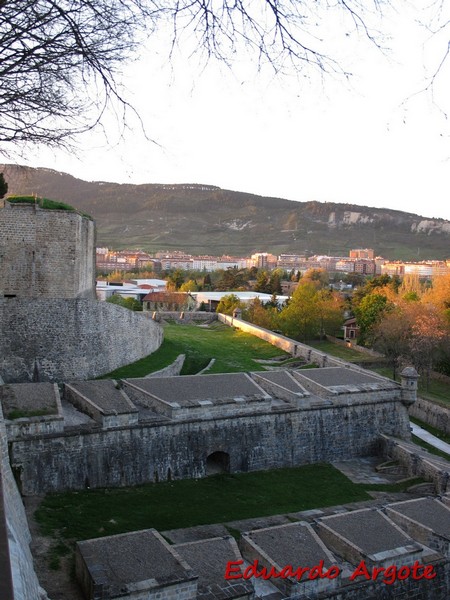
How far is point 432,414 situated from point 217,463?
1070 cm

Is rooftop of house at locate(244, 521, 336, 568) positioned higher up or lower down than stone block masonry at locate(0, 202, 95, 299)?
lower down

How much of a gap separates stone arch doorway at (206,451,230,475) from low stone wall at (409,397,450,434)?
10.3m

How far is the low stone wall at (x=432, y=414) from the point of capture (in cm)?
2084

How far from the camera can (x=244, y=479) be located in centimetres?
1427

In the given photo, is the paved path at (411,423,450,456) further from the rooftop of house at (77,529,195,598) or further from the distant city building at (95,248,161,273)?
the distant city building at (95,248,161,273)

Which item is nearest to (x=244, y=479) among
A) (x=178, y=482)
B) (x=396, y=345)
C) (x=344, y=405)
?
(x=178, y=482)

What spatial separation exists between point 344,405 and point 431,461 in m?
2.93

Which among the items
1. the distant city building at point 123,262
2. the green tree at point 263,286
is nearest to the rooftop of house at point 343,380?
the green tree at point 263,286

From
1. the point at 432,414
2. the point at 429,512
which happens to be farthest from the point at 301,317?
the point at 429,512

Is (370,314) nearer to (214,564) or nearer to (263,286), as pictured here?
(214,564)

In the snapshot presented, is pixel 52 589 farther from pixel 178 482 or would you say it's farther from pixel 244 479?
pixel 244 479

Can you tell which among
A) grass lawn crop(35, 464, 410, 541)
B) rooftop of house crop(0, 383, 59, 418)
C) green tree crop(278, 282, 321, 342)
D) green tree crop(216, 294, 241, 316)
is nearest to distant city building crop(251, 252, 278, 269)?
green tree crop(216, 294, 241, 316)

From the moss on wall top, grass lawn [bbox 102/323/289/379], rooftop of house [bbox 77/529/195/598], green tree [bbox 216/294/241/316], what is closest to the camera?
rooftop of house [bbox 77/529/195/598]

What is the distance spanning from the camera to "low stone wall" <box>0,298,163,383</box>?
607 inches
